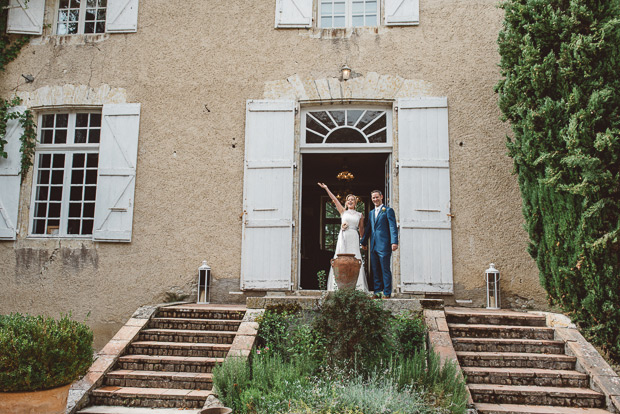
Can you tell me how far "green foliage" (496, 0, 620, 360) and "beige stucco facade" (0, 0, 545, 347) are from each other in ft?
2.89

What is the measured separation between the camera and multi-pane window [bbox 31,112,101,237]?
7844mm

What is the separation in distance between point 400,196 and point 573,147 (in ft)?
7.38

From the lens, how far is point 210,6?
7914 millimetres

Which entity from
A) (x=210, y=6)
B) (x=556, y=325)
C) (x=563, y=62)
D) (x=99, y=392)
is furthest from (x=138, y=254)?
(x=563, y=62)

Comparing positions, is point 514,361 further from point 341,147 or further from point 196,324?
point 341,147

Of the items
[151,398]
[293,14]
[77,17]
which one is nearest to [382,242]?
[151,398]

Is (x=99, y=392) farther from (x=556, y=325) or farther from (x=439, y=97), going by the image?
(x=439, y=97)

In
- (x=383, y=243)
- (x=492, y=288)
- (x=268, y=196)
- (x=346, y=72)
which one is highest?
(x=346, y=72)

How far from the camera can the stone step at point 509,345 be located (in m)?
5.65

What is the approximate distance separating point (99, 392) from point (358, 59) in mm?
5260

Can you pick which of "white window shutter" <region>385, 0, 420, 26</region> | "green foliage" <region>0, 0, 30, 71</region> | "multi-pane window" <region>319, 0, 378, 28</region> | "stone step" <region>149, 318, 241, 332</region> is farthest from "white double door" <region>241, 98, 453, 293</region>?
"green foliage" <region>0, 0, 30, 71</region>

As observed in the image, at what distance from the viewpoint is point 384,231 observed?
6.79 meters

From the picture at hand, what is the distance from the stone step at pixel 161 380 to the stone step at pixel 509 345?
2591 millimetres

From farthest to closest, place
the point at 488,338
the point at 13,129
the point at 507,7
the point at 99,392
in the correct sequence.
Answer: the point at 13,129
the point at 507,7
the point at 488,338
the point at 99,392
